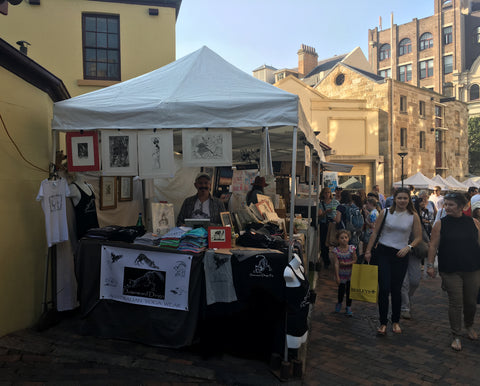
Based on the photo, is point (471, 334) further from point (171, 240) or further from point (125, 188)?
point (125, 188)

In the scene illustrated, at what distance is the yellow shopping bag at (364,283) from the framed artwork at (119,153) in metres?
3.22

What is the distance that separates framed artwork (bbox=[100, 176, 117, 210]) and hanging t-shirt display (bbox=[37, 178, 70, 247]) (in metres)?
1.60

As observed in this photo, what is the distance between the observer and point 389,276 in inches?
202

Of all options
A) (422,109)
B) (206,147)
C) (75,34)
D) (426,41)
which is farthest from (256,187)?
(426,41)

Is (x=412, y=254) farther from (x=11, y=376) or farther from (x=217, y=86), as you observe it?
(x=11, y=376)

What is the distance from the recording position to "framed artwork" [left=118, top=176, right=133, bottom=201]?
7.14 m

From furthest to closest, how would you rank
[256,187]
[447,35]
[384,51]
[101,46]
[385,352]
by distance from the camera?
[384,51] < [447,35] < [101,46] < [256,187] < [385,352]

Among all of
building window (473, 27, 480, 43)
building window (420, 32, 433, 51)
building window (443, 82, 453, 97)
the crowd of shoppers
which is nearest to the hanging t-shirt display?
the crowd of shoppers

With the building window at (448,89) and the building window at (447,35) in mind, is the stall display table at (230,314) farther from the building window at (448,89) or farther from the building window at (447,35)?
the building window at (447,35)

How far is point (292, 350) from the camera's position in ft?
13.3

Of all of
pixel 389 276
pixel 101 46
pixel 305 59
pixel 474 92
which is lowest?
pixel 389 276

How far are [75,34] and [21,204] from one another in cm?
733

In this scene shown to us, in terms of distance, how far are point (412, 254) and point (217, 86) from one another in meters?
3.55

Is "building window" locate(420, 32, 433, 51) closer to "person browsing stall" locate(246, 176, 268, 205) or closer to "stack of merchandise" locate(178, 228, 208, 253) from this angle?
"person browsing stall" locate(246, 176, 268, 205)
